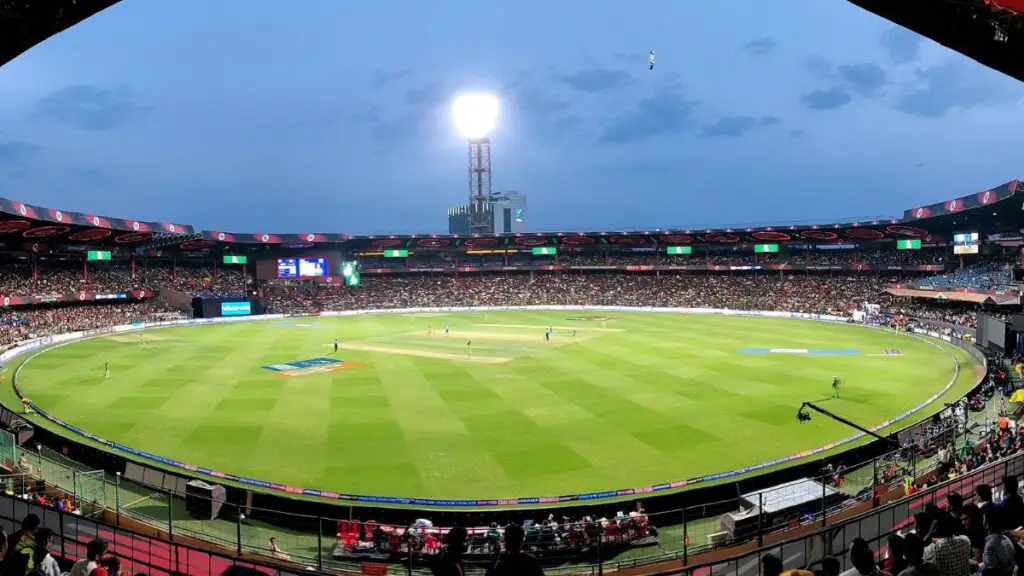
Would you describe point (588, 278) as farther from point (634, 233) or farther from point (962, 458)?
point (962, 458)

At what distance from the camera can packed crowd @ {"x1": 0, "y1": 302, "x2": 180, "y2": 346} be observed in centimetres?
5834

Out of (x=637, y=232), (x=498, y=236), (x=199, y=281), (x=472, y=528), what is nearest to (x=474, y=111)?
→ (x=498, y=236)

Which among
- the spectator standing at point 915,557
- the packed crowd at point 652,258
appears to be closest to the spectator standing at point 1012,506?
the spectator standing at point 915,557

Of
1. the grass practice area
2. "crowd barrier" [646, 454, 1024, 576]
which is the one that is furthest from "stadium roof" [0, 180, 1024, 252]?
"crowd barrier" [646, 454, 1024, 576]

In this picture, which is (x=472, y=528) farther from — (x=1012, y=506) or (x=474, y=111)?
(x=474, y=111)

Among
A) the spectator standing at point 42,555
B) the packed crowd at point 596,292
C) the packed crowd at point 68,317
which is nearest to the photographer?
the spectator standing at point 42,555

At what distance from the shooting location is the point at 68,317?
68.4 m

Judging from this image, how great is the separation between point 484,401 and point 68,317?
59.7m

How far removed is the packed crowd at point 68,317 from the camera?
2297 inches

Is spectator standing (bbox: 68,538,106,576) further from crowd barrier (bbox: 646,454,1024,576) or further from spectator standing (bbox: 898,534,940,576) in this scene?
spectator standing (bbox: 898,534,940,576)

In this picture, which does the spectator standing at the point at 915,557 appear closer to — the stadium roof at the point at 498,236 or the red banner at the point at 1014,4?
the red banner at the point at 1014,4

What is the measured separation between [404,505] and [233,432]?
12011 mm

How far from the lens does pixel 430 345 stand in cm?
5281

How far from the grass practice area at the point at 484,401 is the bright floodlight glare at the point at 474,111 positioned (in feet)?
138
